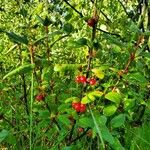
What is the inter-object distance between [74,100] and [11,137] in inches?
15.0

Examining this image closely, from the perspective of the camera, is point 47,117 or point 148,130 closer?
point 47,117

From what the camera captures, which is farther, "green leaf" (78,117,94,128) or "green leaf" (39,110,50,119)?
"green leaf" (39,110,50,119)

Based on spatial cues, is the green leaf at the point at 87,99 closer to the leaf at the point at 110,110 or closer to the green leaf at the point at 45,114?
the leaf at the point at 110,110

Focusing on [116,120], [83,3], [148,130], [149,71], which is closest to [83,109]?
[116,120]

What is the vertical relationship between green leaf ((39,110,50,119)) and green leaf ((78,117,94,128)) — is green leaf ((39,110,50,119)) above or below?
A: below

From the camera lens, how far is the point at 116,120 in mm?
1719

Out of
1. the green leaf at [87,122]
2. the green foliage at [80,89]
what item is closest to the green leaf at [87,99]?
the green foliage at [80,89]

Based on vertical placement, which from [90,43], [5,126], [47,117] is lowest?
[5,126]

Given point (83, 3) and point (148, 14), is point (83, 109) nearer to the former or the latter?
point (83, 3)

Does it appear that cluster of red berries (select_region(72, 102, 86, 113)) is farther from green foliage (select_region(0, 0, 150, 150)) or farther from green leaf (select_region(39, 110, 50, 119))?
green leaf (select_region(39, 110, 50, 119))

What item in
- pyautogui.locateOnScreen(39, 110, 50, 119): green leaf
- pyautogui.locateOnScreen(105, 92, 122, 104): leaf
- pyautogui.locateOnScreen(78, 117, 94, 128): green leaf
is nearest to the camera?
pyautogui.locateOnScreen(78, 117, 94, 128): green leaf

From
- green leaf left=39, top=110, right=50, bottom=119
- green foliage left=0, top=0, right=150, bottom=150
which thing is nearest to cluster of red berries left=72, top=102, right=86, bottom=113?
green foliage left=0, top=0, right=150, bottom=150

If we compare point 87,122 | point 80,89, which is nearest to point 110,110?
point 87,122

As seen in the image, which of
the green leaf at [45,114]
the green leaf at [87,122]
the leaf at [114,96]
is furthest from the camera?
the green leaf at [45,114]
